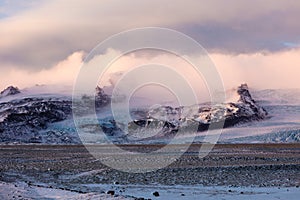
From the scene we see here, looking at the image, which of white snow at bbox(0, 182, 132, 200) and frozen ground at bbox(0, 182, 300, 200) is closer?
white snow at bbox(0, 182, 132, 200)

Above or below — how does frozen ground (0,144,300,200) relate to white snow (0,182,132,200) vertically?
below

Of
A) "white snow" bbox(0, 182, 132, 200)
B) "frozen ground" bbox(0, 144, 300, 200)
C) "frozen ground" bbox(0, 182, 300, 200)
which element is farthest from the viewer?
"frozen ground" bbox(0, 144, 300, 200)

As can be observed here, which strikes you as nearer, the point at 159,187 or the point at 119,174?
the point at 159,187

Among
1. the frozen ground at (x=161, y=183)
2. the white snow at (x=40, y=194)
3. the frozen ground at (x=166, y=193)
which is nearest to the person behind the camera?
the white snow at (x=40, y=194)

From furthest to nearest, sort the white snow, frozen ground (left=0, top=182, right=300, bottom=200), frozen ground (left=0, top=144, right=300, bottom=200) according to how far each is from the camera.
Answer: frozen ground (left=0, top=144, right=300, bottom=200) → frozen ground (left=0, top=182, right=300, bottom=200) → the white snow

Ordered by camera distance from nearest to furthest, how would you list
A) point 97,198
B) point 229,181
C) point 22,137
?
point 97,198 → point 229,181 → point 22,137

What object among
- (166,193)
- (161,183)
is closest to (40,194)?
(166,193)

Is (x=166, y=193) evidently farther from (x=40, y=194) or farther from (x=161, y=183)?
(x=40, y=194)

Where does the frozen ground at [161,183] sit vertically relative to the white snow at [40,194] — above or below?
below

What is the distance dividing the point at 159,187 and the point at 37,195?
7075 mm

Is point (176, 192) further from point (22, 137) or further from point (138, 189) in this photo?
point (22, 137)

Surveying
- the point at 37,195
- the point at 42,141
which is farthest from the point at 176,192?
the point at 42,141

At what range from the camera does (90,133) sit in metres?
199

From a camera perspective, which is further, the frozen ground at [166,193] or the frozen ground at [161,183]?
the frozen ground at [161,183]
